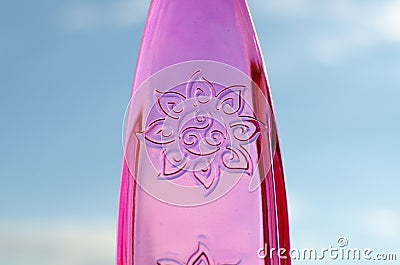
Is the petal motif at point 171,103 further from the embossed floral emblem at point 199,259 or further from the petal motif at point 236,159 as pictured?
the embossed floral emblem at point 199,259

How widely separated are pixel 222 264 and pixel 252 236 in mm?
77

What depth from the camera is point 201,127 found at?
1260 millimetres

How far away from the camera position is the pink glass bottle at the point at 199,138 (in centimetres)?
121

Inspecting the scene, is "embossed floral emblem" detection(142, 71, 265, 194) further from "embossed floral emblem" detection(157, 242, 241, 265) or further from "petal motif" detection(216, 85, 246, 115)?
"embossed floral emblem" detection(157, 242, 241, 265)

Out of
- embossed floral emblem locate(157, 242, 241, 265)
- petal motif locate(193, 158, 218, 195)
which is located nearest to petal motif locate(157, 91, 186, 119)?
petal motif locate(193, 158, 218, 195)

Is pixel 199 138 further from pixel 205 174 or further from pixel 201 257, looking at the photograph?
pixel 201 257

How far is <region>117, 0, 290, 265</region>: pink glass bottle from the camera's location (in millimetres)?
1205

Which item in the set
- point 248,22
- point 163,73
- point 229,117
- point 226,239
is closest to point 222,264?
point 226,239

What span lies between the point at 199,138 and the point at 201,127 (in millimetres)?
22

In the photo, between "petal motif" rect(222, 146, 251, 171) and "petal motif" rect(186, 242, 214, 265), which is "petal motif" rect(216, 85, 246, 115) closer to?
"petal motif" rect(222, 146, 251, 171)

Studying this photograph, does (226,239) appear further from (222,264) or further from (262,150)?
(262,150)

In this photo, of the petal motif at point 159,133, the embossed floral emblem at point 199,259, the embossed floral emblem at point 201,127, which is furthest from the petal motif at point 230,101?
the embossed floral emblem at point 199,259

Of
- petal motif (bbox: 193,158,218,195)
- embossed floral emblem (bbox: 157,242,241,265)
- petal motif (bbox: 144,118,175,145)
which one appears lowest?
embossed floral emblem (bbox: 157,242,241,265)

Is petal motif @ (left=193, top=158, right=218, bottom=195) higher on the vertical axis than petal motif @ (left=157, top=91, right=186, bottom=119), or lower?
lower
